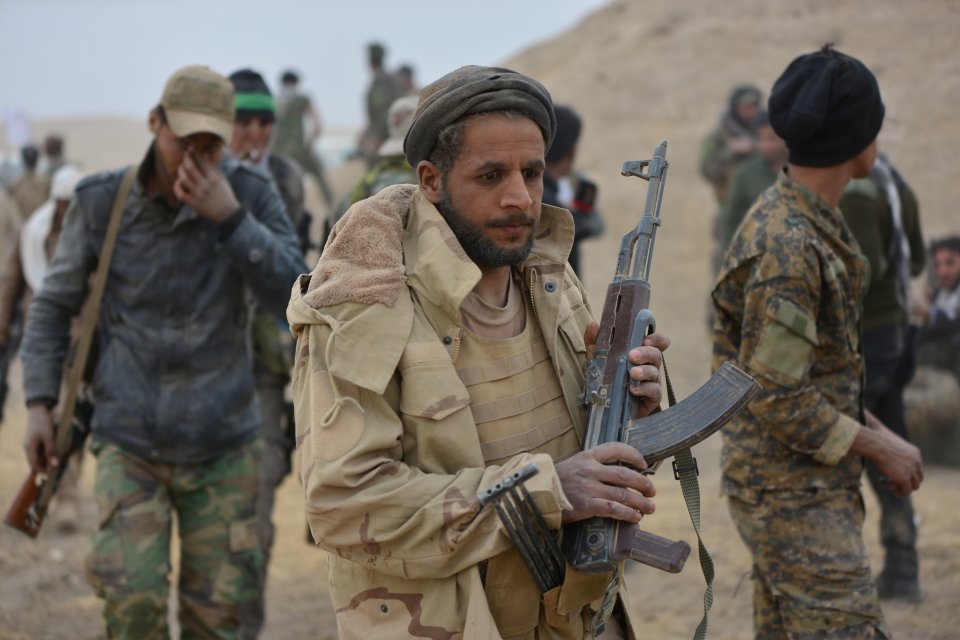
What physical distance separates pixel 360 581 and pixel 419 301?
67cm

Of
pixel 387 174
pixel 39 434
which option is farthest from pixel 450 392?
pixel 387 174

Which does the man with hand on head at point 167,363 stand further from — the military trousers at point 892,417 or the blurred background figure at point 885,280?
the military trousers at point 892,417

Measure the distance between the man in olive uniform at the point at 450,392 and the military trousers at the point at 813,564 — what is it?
1.19 m

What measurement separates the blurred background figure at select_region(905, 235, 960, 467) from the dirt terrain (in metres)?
0.24

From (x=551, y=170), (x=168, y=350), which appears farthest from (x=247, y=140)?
(x=168, y=350)

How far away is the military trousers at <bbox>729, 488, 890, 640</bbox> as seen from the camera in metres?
3.85

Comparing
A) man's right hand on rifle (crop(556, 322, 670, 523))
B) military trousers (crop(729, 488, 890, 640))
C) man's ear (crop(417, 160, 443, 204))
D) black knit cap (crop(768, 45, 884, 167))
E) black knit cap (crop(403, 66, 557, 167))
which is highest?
black knit cap (crop(768, 45, 884, 167))

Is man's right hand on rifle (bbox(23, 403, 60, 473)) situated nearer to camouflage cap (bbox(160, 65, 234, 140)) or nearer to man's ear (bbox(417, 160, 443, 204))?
camouflage cap (bbox(160, 65, 234, 140))

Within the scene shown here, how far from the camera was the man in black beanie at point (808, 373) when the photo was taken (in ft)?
12.7

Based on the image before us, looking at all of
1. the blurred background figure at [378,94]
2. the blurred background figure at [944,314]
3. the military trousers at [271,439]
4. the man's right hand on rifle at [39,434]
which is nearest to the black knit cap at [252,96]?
the military trousers at [271,439]

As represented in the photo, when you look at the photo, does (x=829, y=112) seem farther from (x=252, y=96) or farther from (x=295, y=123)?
(x=295, y=123)

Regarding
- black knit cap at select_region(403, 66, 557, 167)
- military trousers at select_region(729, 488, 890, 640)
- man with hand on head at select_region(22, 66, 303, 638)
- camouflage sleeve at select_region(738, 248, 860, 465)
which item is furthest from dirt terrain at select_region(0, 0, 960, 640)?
black knit cap at select_region(403, 66, 557, 167)

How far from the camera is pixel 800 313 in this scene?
12.6ft

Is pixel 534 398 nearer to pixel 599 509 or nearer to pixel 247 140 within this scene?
pixel 599 509
